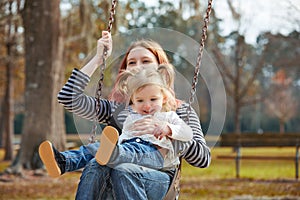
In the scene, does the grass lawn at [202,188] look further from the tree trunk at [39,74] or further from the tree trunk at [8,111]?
the tree trunk at [8,111]

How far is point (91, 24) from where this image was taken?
11.0 meters

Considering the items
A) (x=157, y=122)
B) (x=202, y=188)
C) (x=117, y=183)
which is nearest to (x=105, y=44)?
(x=157, y=122)

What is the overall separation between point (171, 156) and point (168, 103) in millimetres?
256

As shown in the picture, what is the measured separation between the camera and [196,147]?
2598 millimetres

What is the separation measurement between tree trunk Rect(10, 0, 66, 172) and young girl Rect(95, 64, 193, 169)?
7214 mm

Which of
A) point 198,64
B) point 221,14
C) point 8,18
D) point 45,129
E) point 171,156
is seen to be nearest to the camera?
point 171,156

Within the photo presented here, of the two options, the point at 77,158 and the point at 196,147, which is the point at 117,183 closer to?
the point at 77,158

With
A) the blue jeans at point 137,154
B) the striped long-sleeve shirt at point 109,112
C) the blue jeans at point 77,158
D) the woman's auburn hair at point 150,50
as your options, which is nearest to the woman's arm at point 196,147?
the striped long-sleeve shirt at point 109,112

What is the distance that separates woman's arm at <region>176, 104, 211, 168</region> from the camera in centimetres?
259

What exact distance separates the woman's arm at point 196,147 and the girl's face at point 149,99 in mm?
187

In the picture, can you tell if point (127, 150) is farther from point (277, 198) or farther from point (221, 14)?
point (221, 14)

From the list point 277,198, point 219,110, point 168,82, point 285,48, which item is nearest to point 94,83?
point 168,82

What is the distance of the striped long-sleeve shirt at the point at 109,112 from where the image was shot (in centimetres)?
261

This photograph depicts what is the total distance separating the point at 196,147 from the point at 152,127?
265 millimetres
